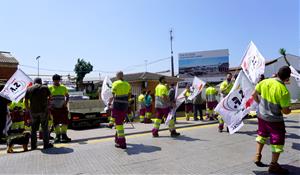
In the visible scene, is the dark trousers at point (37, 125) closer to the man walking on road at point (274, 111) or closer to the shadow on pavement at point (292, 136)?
the man walking on road at point (274, 111)

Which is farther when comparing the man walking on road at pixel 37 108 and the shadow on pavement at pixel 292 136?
the shadow on pavement at pixel 292 136

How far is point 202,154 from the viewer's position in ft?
25.5

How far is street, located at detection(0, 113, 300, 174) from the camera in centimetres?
637

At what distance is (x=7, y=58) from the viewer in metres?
31.7

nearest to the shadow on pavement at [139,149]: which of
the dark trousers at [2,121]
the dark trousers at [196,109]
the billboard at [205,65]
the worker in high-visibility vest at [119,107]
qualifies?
the worker in high-visibility vest at [119,107]

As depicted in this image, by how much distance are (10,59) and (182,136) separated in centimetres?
2609

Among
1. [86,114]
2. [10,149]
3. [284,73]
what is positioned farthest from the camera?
[86,114]

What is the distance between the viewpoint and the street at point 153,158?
6367 millimetres

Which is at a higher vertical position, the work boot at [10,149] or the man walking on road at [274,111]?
the man walking on road at [274,111]

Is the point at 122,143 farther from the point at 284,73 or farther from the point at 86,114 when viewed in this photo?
the point at 86,114

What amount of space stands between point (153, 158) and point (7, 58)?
93.7ft

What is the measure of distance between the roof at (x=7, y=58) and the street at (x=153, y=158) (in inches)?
948

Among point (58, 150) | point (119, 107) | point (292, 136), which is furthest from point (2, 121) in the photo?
point (292, 136)

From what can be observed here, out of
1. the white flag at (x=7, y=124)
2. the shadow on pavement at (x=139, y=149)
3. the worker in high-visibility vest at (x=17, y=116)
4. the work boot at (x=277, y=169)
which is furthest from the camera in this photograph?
the worker in high-visibility vest at (x=17, y=116)
